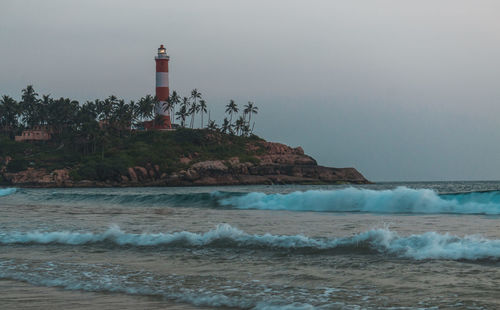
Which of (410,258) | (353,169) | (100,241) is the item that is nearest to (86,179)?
(353,169)

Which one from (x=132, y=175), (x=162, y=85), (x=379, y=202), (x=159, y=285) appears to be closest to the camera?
(x=159, y=285)

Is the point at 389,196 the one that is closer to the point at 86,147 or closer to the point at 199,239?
the point at 199,239

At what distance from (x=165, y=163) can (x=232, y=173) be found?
412 inches

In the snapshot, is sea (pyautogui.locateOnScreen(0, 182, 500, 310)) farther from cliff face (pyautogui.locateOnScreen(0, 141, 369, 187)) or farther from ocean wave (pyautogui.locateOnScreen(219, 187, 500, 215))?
cliff face (pyautogui.locateOnScreen(0, 141, 369, 187))

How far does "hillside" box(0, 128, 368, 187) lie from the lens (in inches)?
2847

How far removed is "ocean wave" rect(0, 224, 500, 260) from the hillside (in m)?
60.9

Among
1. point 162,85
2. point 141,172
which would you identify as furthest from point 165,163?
point 162,85

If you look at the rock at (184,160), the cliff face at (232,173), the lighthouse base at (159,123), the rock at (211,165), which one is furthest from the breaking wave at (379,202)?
the lighthouse base at (159,123)

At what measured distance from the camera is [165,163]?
257ft

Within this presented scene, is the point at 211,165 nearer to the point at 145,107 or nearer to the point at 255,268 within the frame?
the point at 145,107

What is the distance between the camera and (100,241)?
1124 cm

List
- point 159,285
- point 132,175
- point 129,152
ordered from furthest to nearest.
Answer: point 129,152 → point 132,175 → point 159,285

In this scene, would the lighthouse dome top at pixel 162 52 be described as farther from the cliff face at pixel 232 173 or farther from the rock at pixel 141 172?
the rock at pixel 141 172

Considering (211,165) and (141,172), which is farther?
(211,165)
